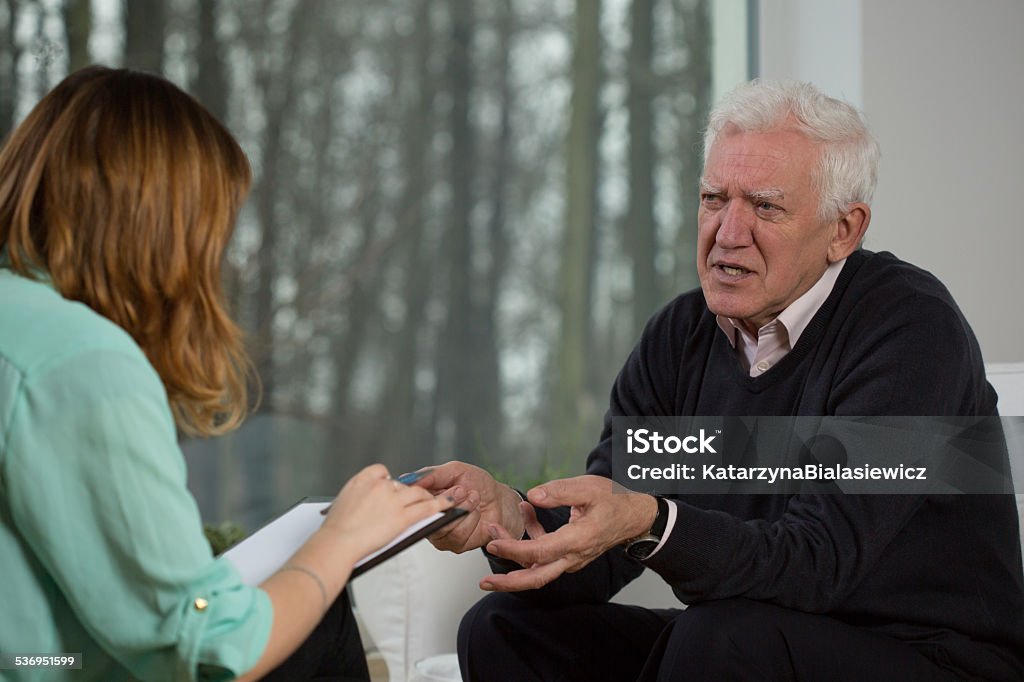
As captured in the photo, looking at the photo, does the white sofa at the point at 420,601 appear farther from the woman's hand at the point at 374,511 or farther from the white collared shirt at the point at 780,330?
the woman's hand at the point at 374,511

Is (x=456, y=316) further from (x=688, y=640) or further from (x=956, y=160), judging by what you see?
(x=688, y=640)

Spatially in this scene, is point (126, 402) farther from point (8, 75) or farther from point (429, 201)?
→ point (8, 75)

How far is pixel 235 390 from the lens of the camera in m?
1.28

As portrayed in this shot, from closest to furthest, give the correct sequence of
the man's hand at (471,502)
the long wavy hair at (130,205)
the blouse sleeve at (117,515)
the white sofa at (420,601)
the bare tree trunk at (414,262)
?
the blouse sleeve at (117,515), the long wavy hair at (130,205), the man's hand at (471,502), the white sofa at (420,601), the bare tree trunk at (414,262)

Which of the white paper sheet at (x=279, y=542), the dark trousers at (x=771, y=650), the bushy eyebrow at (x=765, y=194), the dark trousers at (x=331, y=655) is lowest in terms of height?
the dark trousers at (x=771, y=650)

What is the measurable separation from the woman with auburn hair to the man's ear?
3.15 feet

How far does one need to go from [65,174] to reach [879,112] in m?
2.27

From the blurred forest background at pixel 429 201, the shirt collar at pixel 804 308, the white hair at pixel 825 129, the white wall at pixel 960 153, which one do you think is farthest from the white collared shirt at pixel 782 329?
the blurred forest background at pixel 429 201

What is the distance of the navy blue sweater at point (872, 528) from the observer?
4.84 feet

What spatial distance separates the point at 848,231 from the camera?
1873 millimetres

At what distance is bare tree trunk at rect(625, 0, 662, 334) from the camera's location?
354 cm

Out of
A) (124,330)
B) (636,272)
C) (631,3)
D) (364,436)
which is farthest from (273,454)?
(124,330)

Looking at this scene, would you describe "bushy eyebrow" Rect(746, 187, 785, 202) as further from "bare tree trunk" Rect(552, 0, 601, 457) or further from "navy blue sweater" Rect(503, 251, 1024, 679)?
"bare tree trunk" Rect(552, 0, 601, 457)

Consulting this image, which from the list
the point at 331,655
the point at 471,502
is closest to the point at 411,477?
the point at 471,502
